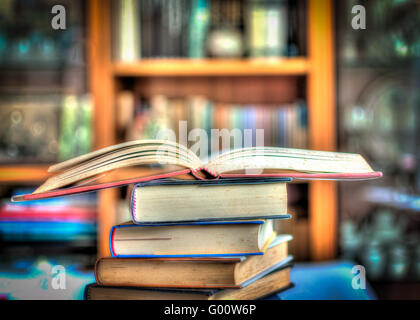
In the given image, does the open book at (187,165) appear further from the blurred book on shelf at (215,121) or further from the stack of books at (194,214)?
the blurred book on shelf at (215,121)

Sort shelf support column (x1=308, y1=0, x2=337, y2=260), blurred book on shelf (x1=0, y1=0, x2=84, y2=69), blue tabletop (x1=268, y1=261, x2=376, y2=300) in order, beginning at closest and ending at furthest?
blue tabletop (x1=268, y1=261, x2=376, y2=300) < shelf support column (x1=308, y1=0, x2=337, y2=260) < blurred book on shelf (x1=0, y1=0, x2=84, y2=69)

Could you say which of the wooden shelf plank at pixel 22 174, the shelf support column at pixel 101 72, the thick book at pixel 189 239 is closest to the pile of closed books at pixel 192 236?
the thick book at pixel 189 239

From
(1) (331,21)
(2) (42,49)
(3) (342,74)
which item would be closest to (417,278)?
(3) (342,74)

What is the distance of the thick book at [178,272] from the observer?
18.9 inches

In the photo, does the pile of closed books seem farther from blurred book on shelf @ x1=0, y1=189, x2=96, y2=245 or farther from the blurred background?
blurred book on shelf @ x1=0, y1=189, x2=96, y2=245

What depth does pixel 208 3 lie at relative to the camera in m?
1.63

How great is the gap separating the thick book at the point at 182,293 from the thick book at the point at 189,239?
43 mm

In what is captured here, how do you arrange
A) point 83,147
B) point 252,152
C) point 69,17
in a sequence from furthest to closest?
point 69,17 < point 83,147 < point 252,152

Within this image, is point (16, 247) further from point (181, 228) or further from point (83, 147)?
point (181, 228)

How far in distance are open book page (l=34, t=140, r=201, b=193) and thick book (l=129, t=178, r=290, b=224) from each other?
3 centimetres

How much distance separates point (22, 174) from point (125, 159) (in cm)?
134

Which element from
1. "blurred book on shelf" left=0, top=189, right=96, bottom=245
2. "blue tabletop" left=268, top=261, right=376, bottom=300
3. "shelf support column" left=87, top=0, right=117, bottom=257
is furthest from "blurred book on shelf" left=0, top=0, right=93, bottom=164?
"blue tabletop" left=268, top=261, right=376, bottom=300

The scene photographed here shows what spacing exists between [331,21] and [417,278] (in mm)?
1179

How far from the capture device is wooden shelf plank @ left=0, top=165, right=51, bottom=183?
1626 mm
